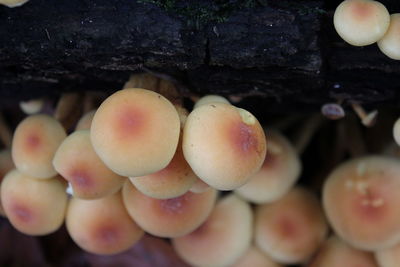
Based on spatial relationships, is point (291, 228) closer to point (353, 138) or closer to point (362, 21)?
point (353, 138)

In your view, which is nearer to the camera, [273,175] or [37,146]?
[37,146]

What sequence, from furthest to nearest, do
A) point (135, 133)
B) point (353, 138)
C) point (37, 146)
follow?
1. point (353, 138)
2. point (37, 146)
3. point (135, 133)

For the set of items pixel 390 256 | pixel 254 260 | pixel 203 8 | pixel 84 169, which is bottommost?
pixel 254 260

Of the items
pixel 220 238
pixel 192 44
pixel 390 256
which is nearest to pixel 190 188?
pixel 192 44

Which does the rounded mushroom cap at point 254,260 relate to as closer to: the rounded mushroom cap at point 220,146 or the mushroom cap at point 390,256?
the mushroom cap at point 390,256

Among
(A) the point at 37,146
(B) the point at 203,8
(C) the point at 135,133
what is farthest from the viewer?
(A) the point at 37,146

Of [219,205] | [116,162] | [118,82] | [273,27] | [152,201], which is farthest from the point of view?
[219,205]

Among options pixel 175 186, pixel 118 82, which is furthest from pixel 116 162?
pixel 118 82

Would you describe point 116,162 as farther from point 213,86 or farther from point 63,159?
point 213,86
